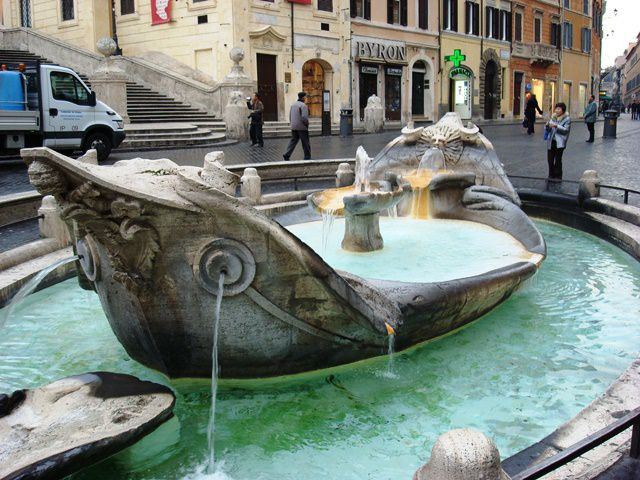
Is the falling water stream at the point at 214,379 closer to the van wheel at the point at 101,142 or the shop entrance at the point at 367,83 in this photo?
the van wheel at the point at 101,142

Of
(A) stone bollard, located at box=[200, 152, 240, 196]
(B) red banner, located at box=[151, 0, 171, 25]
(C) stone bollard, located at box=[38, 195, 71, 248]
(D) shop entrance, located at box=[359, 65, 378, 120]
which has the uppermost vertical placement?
(B) red banner, located at box=[151, 0, 171, 25]

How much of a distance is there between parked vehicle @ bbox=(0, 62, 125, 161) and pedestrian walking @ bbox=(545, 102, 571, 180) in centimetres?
910

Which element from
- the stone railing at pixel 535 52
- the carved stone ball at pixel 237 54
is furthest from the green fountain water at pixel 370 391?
the stone railing at pixel 535 52

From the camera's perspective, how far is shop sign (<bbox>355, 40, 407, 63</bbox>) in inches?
1219

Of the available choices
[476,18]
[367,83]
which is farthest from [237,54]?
[476,18]

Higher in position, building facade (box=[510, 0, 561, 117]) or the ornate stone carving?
building facade (box=[510, 0, 561, 117])

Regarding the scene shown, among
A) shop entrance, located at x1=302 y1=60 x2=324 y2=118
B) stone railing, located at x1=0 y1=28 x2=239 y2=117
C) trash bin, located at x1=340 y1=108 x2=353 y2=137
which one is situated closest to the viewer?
trash bin, located at x1=340 y1=108 x2=353 y2=137

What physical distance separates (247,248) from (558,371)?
2161 mm

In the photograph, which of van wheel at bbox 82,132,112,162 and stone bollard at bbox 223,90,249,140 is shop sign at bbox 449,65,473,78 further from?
van wheel at bbox 82,132,112,162

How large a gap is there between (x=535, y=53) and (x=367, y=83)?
17.5 meters

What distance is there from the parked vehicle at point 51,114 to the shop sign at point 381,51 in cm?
1728

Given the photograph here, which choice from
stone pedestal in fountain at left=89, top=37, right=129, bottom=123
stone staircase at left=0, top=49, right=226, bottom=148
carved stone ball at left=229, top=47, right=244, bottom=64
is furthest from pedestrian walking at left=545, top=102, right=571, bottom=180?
stone pedestal in fountain at left=89, top=37, right=129, bottom=123

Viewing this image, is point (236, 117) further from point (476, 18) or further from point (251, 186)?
point (476, 18)

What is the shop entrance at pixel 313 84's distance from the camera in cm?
2961
